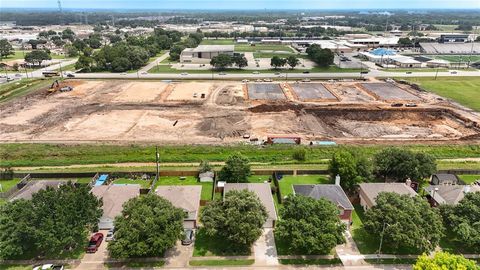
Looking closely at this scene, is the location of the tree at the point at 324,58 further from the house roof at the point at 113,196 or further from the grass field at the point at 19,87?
the house roof at the point at 113,196

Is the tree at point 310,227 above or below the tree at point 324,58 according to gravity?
below

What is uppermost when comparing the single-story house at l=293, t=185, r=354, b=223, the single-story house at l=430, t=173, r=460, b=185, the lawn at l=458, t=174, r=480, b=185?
the single-story house at l=293, t=185, r=354, b=223

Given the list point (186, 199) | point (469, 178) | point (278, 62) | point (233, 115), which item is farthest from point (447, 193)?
point (278, 62)

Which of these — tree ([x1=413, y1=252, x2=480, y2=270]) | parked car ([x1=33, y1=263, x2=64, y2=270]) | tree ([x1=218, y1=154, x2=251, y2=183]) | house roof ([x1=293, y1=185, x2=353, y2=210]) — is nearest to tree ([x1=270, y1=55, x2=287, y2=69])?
tree ([x1=218, y1=154, x2=251, y2=183])

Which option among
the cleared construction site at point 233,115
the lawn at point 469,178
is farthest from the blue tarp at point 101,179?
the lawn at point 469,178

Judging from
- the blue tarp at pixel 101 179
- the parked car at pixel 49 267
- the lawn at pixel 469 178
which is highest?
the lawn at pixel 469 178

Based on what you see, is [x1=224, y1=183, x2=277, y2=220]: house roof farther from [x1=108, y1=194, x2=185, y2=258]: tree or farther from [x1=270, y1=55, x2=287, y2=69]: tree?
[x1=270, y1=55, x2=287, y2=69]: tree

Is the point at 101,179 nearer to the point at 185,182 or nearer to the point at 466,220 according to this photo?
the point at 185,182
